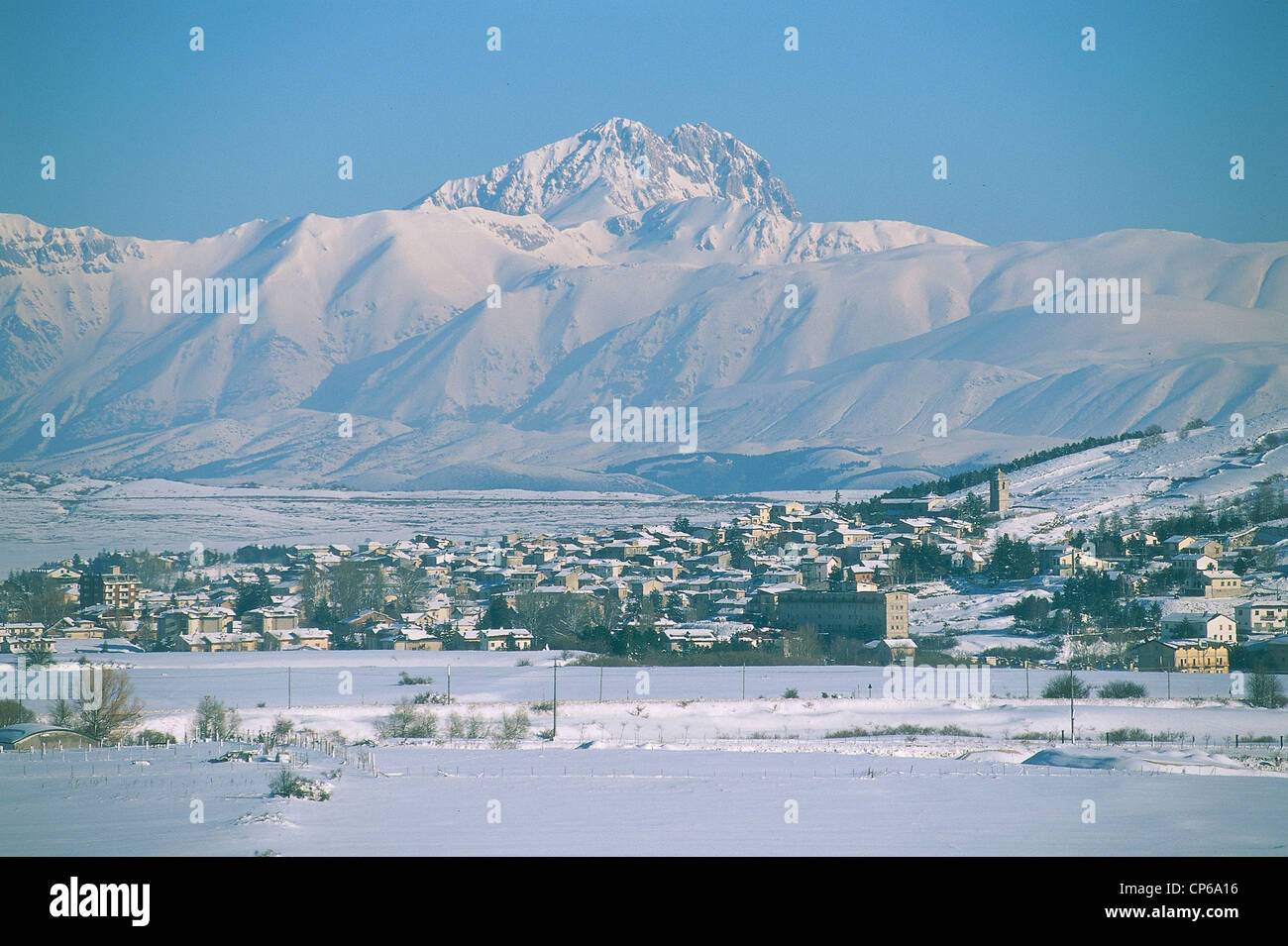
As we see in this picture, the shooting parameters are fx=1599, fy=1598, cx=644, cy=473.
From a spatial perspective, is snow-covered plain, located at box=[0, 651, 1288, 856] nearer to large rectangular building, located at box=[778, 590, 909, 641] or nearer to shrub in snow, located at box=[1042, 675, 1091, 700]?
shrub in snow, located at box=[1042, 675, 1091, 700]

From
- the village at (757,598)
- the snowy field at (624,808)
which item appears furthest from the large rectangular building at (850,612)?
the snowy field at (624,808)

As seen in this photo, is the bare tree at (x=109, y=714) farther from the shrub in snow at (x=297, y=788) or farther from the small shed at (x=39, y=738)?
the shrub in snow at (x=297, y=788)

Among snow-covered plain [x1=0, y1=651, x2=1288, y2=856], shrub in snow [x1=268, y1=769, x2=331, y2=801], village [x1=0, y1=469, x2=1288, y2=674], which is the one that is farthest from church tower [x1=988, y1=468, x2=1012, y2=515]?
shrub in snow [x1=268, y1=769, x2=331, y2=801]

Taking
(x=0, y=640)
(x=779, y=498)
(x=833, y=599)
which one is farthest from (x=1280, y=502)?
(x=779, y=498)

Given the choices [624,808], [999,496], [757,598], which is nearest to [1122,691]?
[624,808]

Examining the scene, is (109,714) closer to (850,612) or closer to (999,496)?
(850,612)
